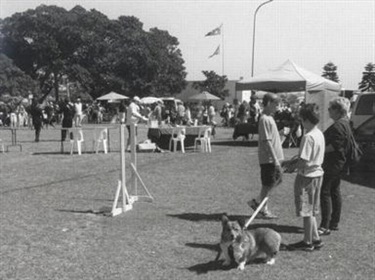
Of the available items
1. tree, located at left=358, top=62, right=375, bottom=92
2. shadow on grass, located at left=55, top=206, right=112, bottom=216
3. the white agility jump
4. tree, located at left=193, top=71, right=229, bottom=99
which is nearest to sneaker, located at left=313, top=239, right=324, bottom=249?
the white agility jump

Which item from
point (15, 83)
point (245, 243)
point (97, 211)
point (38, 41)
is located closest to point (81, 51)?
point (38, 41)

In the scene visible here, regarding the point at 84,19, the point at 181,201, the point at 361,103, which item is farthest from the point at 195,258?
the point at 84,19

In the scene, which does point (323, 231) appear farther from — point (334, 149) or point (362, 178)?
point (362, 178)

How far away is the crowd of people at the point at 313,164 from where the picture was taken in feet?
19.9

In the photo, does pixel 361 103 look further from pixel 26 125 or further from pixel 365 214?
pixel 26 125

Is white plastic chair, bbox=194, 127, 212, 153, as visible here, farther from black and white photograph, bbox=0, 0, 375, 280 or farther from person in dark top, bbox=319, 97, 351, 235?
person in dark top, bbox=319, 97, 351, 235

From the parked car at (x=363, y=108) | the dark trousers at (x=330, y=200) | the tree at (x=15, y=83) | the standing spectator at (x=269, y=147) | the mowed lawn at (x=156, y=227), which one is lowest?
the mowed lawn at (x=156, y=227)

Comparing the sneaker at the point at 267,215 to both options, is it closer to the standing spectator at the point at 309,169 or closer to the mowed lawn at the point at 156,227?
the mowed lawn at the point at 156,227

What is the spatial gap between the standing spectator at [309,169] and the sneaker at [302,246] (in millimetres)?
50

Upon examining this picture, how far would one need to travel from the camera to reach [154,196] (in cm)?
980

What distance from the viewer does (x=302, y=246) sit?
6281 millimetres

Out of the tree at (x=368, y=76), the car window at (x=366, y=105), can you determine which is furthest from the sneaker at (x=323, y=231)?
the tree at (x=368, y=76)

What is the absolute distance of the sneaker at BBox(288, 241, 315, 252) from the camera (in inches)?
245

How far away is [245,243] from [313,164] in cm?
125
